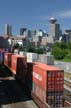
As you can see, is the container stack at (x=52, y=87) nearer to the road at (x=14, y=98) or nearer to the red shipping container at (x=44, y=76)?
the red shipping container at (x=44, y=76)

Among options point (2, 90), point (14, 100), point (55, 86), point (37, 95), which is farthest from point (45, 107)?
point (2, 90)

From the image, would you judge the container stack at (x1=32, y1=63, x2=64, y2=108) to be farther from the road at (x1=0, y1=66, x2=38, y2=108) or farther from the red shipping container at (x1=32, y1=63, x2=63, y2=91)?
the road at (x1=0, y1=66, x2=38, y2=108)

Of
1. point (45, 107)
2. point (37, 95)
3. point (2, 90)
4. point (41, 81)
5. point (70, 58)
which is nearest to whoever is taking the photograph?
point (45, 107)

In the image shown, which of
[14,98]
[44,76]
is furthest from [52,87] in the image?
[14,98]

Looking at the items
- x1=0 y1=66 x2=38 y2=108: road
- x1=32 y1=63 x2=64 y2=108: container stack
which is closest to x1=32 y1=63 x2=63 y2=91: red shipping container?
x1=32 y1=63 x2=64 y2=108: container stack

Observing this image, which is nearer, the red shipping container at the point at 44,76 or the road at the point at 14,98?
the red shipping container at the point at 44,76

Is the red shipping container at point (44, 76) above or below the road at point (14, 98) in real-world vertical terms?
above

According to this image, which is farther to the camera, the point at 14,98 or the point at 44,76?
the point at 14,98

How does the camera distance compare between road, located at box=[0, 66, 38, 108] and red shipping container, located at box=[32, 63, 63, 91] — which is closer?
red shipping container, located at box=[32, 63, 63, 91]

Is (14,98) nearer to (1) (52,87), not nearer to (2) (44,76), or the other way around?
(2) (44,76)

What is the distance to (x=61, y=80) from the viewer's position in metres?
27.9

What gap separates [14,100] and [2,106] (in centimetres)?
356

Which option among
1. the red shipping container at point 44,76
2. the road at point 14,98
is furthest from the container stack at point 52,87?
the road at point 14,98

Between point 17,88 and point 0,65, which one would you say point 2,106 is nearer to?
point 17,88
